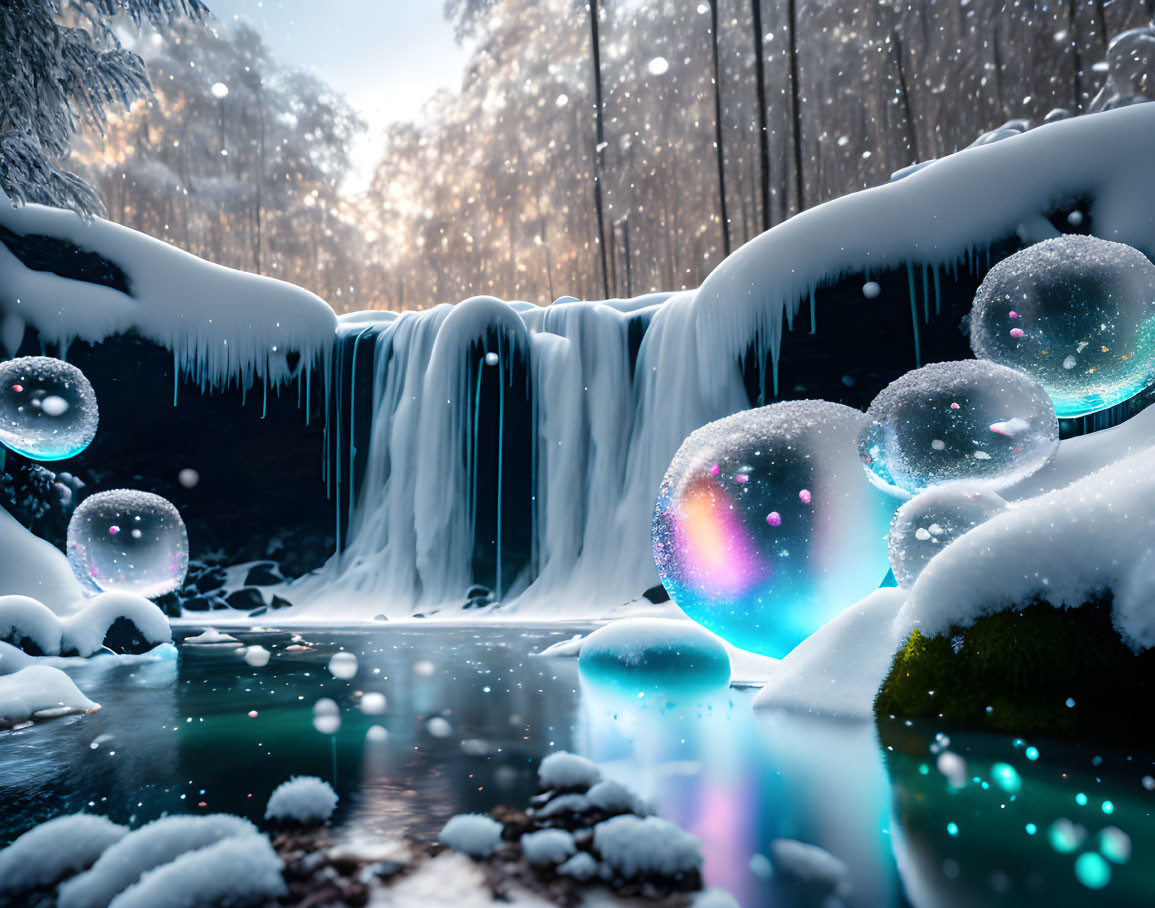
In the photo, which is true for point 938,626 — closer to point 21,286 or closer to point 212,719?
point 212,719

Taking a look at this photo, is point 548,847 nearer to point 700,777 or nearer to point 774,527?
point 700,777

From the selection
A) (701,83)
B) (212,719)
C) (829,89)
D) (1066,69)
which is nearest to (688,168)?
(701,83)

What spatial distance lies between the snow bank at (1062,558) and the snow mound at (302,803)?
223cm

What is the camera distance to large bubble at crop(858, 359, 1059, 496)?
3.51m

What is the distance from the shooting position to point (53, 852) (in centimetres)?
157

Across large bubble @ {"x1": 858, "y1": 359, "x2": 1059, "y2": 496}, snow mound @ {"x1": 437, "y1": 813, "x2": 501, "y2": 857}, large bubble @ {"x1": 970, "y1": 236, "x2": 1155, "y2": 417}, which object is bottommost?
snow mound @ {"x1": 437, "y1": 813, "x2": 501, "y2": 857}

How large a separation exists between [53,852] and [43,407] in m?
5.94

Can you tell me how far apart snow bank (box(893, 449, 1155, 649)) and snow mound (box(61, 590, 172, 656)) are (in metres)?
5.63

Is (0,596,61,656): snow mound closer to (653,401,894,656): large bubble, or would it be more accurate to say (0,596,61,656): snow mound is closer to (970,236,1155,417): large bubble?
(653,401,894,656): large bubble

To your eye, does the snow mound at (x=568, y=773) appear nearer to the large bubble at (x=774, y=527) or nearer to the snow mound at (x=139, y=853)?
the snow mound at (x=139, y=853)

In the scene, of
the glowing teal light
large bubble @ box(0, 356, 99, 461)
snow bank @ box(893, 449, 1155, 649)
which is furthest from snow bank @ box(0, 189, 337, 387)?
the glowing teal light

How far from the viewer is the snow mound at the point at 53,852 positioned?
150 cm

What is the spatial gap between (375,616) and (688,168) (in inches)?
662

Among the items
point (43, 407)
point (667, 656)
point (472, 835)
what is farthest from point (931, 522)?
point (43, 407)
